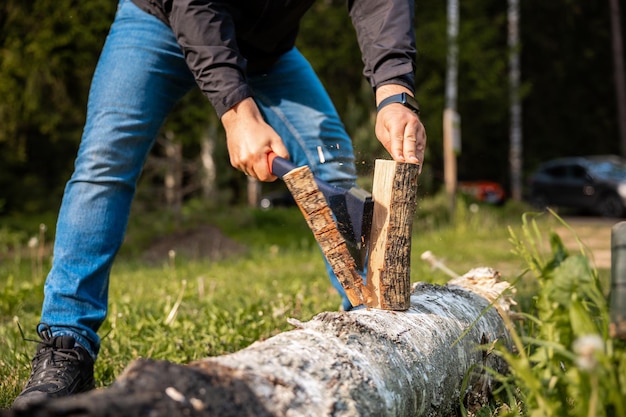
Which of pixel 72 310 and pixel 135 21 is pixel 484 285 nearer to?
pixel 72 310

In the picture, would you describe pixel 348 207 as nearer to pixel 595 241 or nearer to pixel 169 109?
pixel 169 109

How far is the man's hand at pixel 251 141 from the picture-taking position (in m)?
1.98

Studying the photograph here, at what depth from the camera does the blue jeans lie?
2.35 metres

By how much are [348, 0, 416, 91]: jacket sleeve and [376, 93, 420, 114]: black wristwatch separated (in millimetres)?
64

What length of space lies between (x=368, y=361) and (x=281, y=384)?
0.29 m

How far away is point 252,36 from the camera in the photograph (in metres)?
2.57

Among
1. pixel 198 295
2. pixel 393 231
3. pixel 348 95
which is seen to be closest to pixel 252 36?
pixel 393 231

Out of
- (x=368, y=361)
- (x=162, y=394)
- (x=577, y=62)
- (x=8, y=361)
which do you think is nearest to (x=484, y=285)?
(x=368, y=361)

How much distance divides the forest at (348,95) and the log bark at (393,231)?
36 centimetres

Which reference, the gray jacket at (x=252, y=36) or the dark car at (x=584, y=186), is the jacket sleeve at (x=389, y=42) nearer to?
the gray jacket at (x=252, y=36)

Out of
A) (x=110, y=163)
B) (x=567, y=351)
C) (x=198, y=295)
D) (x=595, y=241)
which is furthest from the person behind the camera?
(x=595, y=241)

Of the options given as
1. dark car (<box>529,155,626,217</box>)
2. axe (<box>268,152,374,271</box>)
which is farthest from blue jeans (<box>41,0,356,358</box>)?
dark car (<box>529,155,626,217</box>)

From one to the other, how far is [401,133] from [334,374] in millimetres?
885

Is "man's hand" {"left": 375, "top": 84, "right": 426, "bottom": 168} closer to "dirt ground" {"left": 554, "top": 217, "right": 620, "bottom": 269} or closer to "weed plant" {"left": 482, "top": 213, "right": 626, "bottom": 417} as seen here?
"weed plant" {"left": 482, "top": 213, "right": 626, "bottom": 417}
